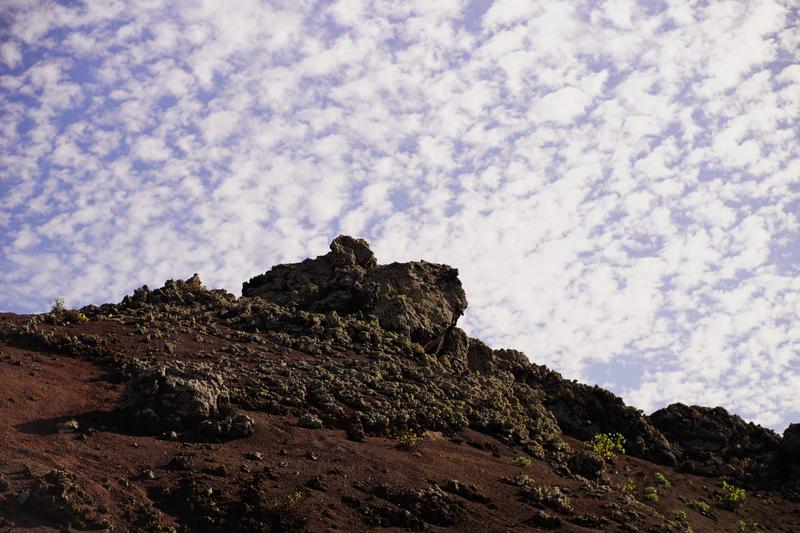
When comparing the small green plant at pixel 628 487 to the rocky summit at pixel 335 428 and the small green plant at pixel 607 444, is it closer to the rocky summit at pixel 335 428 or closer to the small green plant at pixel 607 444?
the rocky summit at pixel 335 428

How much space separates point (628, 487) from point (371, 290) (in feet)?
63.0

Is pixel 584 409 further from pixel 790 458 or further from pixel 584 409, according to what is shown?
pixel 790 458

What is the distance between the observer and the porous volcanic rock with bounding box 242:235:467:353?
47.0m

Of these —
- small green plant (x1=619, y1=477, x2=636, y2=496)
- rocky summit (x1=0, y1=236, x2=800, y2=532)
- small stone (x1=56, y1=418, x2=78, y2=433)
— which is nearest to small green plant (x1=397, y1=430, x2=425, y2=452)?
rocky summit (x1=0, y1=236, x2=800, y2=532)

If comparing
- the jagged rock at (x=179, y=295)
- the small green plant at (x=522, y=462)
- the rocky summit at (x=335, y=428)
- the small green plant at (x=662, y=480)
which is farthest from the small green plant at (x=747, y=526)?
the jagged rock at (x=179, y=295)

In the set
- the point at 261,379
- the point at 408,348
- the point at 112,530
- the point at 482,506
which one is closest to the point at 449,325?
the point at 408,348

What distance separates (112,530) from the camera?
2058 cm

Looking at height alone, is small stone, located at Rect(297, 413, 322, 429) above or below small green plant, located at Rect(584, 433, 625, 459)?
below

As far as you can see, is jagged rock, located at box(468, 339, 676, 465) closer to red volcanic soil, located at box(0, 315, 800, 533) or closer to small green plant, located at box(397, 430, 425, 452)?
red volcanic soil, located at box(0, 315, 800, 533)

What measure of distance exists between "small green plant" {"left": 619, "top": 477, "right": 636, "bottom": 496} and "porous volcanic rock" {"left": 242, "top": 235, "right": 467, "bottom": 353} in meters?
14.3

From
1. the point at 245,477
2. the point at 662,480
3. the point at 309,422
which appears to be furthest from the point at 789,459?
the point at 245,477

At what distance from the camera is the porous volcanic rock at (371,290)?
4703cm

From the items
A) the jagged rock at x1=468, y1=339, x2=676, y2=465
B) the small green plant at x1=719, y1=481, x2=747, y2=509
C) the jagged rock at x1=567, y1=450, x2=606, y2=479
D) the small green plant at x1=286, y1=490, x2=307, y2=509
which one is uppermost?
the jagged rock at x1=468, y1=339, x2=676, y2=465

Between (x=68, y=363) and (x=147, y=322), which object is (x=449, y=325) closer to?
(x=147, y=322)
